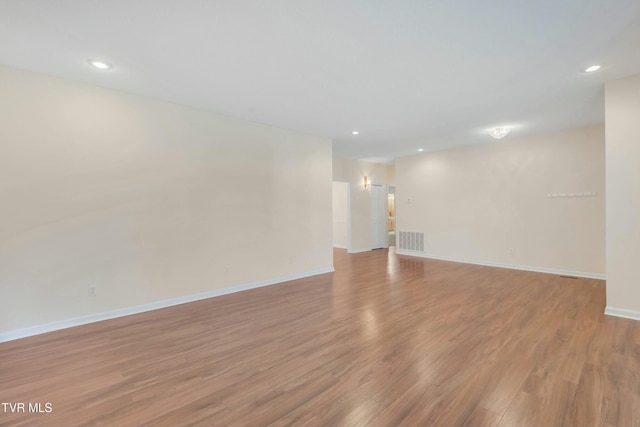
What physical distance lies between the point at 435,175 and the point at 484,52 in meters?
5.14

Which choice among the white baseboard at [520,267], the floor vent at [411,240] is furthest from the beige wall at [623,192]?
the floor vent at [411,240]

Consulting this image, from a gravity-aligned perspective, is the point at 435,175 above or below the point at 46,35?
below

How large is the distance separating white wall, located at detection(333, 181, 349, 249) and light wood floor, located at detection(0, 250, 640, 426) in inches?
202

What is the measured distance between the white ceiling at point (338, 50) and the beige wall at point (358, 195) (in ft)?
12.9

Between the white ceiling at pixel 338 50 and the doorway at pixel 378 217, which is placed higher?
the white ceiling at pixel 338 50

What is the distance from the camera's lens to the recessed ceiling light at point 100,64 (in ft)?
9.41

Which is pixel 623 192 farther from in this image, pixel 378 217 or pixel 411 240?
pixel 378 217

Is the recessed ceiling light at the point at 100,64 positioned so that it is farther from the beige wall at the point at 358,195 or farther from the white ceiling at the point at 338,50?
the beige wall at the point at 358,195

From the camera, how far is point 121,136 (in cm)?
363

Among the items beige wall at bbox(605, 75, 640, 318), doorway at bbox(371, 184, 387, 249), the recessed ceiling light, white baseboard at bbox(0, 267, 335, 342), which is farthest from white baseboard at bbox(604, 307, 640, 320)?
the recessed ceiling light

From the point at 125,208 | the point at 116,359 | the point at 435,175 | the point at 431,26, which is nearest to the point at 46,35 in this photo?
the point at 125,208

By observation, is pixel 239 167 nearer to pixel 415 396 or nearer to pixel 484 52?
pixel 484 52

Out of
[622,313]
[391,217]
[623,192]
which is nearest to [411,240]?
[391,217]

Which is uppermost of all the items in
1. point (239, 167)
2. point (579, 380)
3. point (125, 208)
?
point (239, 167)
